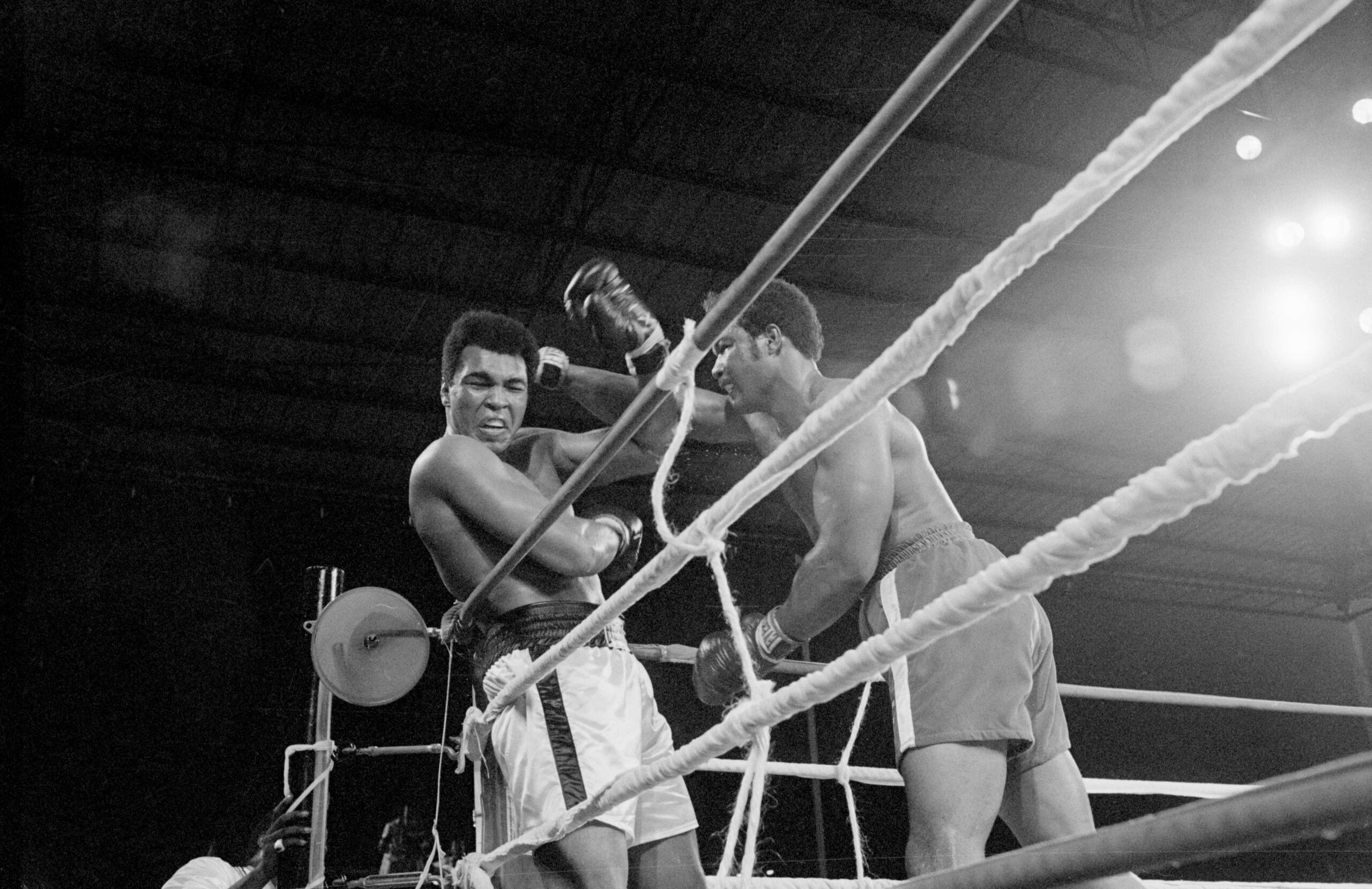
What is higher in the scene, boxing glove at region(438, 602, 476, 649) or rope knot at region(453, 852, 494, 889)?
boxing glove at region(438, 602, 476, 649)

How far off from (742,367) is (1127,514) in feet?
4.45

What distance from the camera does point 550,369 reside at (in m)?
2.34

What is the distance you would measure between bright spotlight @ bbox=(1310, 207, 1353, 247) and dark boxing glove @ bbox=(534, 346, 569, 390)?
4.86 meters

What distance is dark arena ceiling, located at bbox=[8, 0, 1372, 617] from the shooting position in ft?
17.2

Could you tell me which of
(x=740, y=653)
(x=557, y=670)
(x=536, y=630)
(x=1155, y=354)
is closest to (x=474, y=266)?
(x=1155, y=354)

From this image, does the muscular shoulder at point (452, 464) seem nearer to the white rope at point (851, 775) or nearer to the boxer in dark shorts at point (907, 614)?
the boxer in dark shorts at point (907, 614)

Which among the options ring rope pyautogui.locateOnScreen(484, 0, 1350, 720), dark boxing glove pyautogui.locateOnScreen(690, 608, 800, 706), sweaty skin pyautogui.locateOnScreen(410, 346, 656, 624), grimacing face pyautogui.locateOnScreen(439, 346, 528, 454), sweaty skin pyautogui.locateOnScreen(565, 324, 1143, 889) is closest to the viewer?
ring rope pyautogui.locateOnScreen(484, 0, 1350, 720)

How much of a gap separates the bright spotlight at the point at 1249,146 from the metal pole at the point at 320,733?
205 inches

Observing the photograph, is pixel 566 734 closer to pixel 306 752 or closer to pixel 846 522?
pixel 846 522

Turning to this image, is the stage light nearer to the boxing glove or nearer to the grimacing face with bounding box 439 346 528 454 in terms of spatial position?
the grimacing face with bounding box 439 346 528 454

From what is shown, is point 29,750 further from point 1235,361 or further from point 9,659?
point 1235,361

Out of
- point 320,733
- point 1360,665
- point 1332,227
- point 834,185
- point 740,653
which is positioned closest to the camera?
point 834,185

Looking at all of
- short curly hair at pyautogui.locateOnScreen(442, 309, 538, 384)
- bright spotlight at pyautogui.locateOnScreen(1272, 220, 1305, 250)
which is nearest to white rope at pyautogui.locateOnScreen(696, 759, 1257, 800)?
short curly hair at pyautogui.locateOnScreen(442, 309, 538, 384)

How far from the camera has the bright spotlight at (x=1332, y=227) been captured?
18.4 ft
